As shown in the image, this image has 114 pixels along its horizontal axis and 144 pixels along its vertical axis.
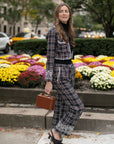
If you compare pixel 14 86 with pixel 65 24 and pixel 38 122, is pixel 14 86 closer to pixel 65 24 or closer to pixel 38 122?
pixel 38 122

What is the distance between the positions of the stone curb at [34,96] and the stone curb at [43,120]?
1.40 ft

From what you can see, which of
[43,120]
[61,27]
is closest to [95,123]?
[43,120]

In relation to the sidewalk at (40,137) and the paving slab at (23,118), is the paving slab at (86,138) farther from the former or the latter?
the paving slab at (23,118)

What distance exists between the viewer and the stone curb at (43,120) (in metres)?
4.59

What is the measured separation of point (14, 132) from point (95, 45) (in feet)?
26.4

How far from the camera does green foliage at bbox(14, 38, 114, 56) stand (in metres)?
11.8

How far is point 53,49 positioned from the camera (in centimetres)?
352

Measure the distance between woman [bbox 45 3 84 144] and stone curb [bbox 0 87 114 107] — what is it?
1.66 m

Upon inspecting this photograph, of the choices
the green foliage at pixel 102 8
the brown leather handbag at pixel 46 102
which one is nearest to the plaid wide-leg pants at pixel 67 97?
the brown leather handbag at pixel 46 102

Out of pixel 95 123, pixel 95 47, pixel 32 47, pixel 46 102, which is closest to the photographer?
pixel 46 102

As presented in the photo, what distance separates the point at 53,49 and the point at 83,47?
345 inches

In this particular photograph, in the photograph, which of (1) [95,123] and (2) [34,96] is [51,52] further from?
(2) [34,96]

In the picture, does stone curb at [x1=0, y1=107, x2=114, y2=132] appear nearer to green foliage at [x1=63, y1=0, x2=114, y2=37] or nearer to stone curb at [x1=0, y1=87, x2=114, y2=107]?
stone curb at [x1=0, y1=87, x2=114, y2=107]

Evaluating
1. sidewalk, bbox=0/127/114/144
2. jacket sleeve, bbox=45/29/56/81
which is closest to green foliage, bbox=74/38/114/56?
sidewalk, bbox=0/127/114/144
